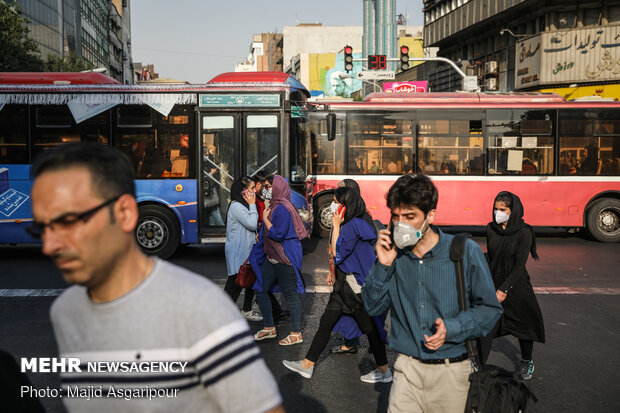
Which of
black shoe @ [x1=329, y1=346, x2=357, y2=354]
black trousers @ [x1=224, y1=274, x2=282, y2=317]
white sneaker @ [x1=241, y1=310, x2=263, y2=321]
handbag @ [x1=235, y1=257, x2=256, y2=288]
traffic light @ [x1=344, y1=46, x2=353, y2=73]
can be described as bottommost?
black shoe @ [x1=329, y1=346, x2=357, y2=354]

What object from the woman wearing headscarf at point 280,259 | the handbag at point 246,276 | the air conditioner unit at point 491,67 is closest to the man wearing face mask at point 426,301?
the woman wearing headscarf at point 280,259

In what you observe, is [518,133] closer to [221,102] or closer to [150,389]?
[221,102]

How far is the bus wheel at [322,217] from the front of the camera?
15219mm

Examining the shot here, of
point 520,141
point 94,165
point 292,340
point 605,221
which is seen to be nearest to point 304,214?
point 292,340

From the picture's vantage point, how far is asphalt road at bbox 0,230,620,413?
516 cm

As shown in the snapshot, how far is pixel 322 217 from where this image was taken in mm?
15227

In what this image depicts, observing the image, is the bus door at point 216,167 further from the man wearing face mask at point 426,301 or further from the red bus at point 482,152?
the man wearing face mask at point 426,301

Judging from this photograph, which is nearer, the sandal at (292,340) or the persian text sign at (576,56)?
the sandal at (292,340)

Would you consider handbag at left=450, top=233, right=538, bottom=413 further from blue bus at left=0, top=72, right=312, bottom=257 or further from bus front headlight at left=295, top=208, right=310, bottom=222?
bus front headlight at left=295, top=208, right=310, bottom=222

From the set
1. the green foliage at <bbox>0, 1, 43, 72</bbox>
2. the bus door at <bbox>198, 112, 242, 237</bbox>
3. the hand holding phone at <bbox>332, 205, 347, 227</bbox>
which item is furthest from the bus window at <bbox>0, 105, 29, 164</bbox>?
the green foliage at <bbox>0, 1, 43, 72</bbox>

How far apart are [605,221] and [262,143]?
873 cm

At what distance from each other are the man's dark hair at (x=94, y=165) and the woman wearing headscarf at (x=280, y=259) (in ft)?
15.9

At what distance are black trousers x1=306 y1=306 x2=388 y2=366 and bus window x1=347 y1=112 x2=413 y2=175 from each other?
1022 cm

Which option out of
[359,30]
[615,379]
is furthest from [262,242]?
[359,30]
